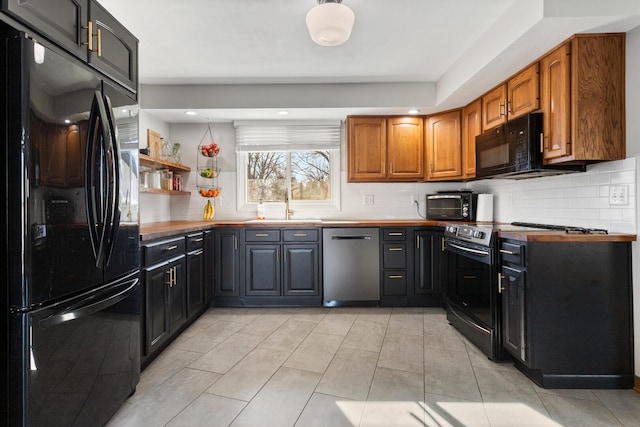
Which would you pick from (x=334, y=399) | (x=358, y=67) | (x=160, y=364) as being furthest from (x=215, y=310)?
(x=358, y=67)

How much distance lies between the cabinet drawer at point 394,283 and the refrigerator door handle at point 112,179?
8.53 feet

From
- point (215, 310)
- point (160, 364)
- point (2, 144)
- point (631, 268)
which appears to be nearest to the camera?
point (2, 144)

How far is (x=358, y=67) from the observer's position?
3082mm

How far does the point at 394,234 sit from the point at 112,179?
264cm

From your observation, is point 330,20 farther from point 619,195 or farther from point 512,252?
point 619,195

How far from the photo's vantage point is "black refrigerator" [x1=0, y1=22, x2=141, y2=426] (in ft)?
3.87

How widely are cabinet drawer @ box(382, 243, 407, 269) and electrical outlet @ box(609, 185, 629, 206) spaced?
1757 millimetres

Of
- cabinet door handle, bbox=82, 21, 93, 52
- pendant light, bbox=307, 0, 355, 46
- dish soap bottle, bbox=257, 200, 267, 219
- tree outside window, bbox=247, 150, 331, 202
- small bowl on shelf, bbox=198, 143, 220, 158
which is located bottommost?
dish soap bottle, bbox=257, 200, 267, 219

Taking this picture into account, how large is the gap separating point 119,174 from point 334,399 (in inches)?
64.7

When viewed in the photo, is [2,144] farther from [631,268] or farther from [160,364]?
[631,268]

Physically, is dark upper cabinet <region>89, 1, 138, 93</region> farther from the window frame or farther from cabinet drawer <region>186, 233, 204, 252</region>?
the window frame

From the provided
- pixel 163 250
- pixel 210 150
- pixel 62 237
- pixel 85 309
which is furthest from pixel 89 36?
pixel 210 150

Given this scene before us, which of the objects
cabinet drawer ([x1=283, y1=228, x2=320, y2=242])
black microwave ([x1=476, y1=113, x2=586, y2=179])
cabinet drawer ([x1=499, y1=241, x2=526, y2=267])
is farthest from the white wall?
cabinet drawer ([x1=283, y1=228, x2=320, y2=242])

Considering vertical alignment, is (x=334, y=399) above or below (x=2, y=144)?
below
